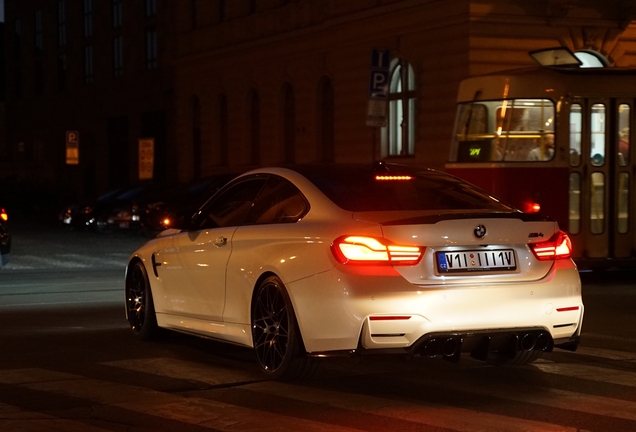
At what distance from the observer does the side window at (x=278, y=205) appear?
9.05 metres

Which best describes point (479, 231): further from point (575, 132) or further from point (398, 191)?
point (575, 132)

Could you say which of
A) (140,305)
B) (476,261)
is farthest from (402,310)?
(140,305)

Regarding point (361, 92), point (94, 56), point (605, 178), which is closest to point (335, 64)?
point (361, 92)

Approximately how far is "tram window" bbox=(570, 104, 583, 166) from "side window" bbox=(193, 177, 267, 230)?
904cm

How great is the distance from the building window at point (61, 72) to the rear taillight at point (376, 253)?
59.4 metres

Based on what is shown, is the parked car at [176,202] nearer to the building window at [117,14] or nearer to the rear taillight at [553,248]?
the rear taillight at [553,248]

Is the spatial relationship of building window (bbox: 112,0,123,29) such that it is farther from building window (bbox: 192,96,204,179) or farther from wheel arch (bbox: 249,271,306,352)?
wheel arch (bbox: 249,271,306,352)

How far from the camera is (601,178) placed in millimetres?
18438

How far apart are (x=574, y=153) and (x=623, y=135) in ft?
2.35

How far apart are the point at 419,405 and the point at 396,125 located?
2668 centimetres

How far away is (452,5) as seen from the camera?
31.0 m

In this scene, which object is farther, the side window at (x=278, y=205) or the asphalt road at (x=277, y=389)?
the side window at (x=278, y=205)

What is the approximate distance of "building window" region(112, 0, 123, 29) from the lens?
59.0m

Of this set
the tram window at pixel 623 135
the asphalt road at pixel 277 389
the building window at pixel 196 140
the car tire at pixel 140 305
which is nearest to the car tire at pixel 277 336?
the asphalt road at pixel 277 389
